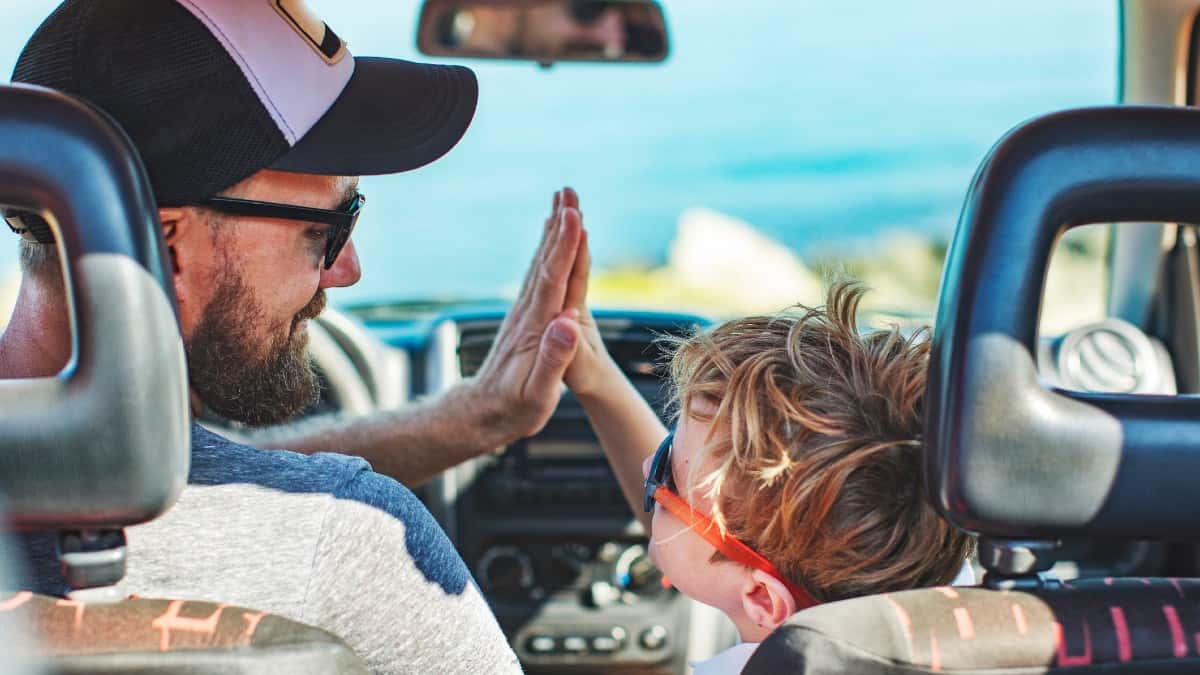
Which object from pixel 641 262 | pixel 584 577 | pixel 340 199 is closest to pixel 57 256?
pixel 340 199

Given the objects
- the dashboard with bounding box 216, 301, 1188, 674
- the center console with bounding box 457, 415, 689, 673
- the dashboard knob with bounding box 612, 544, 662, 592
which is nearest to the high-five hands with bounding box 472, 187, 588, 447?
the dashboard with bounding box 216, 301, 1188, 674

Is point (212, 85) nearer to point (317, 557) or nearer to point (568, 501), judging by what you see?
point (317, 557)

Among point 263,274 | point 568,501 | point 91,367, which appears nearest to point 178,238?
point 263,274

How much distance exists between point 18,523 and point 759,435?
3.12ft

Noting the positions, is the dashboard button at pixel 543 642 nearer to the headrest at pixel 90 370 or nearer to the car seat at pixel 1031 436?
the car seat at pixel 1031 436

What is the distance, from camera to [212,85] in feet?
6.58

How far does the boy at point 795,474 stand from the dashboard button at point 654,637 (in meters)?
2.29

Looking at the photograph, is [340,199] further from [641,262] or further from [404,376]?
[641,262]

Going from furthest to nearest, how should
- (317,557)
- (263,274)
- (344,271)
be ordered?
(344,271), (263,274), (317,557)

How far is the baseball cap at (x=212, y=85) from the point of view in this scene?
6.38ft

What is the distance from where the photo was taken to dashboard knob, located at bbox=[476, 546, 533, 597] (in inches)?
170

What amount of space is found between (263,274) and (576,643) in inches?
97.0

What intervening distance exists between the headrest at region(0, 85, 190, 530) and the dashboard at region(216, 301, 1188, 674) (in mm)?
2634

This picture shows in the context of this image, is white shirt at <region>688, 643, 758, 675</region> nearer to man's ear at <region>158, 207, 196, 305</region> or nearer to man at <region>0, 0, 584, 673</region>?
man at <region>0, 0, 584, 673</region>
